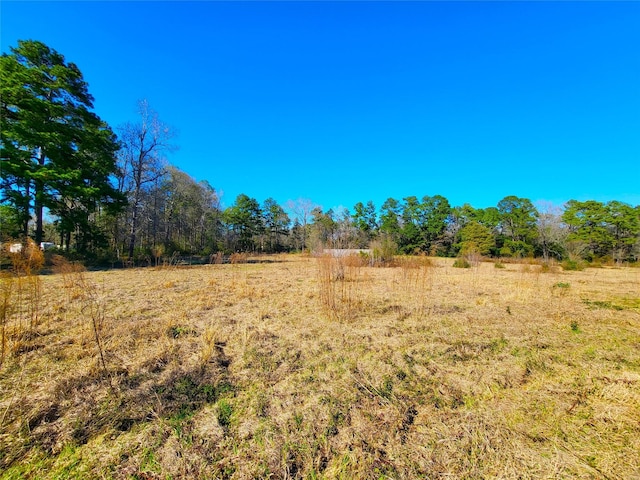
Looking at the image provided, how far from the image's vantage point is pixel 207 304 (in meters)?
4.86

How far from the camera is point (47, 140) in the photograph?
406 inches

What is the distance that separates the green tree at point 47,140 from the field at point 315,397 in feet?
33.5

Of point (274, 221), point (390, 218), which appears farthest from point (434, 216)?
point (274, 221)

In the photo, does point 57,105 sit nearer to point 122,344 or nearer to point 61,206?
point 61,206

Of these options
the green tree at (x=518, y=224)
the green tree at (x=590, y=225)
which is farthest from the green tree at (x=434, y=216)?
the green tree at (x=590, y=225)

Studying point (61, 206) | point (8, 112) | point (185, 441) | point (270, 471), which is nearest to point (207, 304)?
point (185, 441)

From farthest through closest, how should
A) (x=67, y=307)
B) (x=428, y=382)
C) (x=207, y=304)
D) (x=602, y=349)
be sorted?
1. (x=207, y=304)
2. (x=67, y=307)
3. (x=602, y=349)
4. (x=428, y=382)

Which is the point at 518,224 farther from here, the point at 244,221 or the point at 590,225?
the point at 244,221

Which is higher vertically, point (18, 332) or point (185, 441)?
point (18, 332)

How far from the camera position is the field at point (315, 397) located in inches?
56.3

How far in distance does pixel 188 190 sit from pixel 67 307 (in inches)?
918

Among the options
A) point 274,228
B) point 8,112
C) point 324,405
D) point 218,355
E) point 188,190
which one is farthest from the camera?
point 274,228

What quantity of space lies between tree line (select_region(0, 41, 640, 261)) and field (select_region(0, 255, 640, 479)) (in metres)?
3.11

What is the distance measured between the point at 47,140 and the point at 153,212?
10718mm
